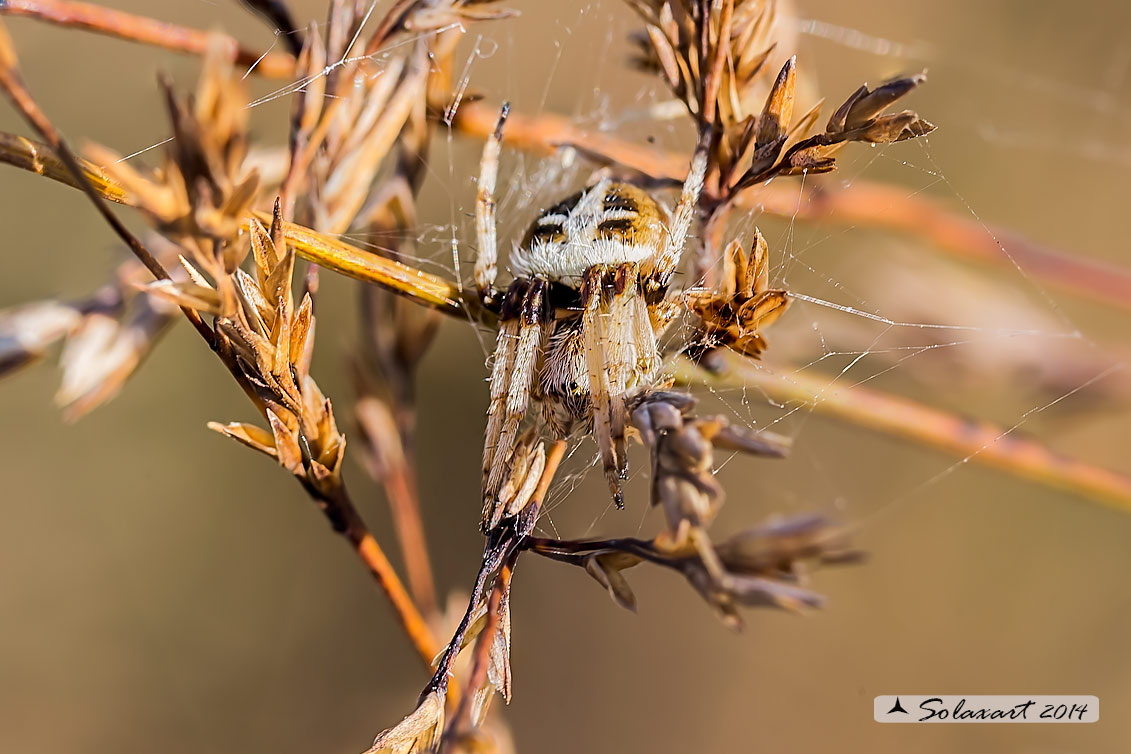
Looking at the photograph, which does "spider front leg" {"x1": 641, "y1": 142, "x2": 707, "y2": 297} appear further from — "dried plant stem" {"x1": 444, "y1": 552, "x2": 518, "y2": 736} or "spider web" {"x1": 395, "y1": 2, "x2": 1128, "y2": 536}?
"dried plant stem" {"x1": 444, "y1": 552, "x2": 518, "y2": 736}

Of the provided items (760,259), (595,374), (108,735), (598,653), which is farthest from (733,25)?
(108,735)

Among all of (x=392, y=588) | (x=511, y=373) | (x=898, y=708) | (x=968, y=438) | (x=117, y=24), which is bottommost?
(x=898, y=708)

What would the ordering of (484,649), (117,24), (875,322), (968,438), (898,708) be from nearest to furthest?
(484,649) < (117,24) < (968,438) < (875,322) < (898,708)

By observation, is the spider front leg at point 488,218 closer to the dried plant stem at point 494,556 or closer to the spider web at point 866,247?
the spider web at point 866,247

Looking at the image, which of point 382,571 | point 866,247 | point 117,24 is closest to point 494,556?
point 382,571

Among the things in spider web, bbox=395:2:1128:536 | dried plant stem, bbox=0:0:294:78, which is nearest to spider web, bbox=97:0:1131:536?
spider web, bbox=395:2:1128:536

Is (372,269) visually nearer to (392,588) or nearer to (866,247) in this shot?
(392,588)
